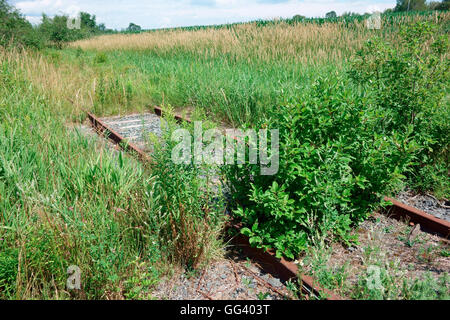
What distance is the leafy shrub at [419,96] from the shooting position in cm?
341

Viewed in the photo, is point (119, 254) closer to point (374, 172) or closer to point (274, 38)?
point (374, 172)

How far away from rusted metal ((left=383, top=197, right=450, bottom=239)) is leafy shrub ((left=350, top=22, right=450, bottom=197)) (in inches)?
25.4

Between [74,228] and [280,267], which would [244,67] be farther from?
[74,228]

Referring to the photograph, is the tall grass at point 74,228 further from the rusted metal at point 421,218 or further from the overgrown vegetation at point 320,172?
the rusted metal at point 421,218

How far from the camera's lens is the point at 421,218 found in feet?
9.59

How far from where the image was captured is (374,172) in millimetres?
2604

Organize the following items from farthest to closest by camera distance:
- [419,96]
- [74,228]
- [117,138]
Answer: [117,138] < [419,96] < [74,228]

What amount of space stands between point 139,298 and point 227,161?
1268 mm

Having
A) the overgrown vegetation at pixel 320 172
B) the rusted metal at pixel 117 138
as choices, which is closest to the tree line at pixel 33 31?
the rusted metal at pixel 117 138

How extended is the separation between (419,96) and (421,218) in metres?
1.38

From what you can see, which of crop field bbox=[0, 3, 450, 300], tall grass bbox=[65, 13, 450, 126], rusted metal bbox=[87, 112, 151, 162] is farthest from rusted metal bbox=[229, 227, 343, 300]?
tall grass bbox=[65, 13, 450, 126]

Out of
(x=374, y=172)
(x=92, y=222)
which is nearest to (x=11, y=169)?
(x=92, y=222)

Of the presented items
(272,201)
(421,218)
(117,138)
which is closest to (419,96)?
(421,218)
